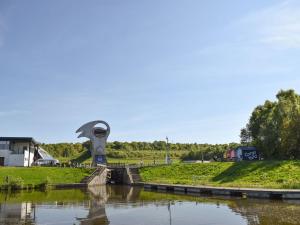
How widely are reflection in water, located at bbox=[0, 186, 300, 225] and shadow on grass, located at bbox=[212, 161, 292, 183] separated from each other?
15.1 meters

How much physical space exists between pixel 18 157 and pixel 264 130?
43.8m

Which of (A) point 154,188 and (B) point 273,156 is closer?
(A) point 154,188

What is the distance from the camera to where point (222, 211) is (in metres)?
30.0

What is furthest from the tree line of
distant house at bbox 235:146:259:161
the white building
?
the white building

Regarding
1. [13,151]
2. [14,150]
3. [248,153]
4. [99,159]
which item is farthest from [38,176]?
[248,153]

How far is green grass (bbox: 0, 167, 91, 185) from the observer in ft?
176

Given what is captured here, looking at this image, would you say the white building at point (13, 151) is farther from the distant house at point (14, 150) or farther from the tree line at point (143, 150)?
the tree line at point (143, 150)

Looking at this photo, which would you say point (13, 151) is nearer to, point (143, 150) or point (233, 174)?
point (233, 174)

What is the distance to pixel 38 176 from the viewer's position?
5600 cm

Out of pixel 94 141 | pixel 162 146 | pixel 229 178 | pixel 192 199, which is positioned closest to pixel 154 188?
pixel 229 178

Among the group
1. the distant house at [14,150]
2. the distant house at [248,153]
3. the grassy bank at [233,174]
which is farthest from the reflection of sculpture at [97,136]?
the distant house at [248,153]

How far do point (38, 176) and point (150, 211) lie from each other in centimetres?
3028

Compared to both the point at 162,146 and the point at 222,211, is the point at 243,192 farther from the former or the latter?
the point at 162,146

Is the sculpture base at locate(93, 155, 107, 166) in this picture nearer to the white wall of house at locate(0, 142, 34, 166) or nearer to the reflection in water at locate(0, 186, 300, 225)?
the white wall of house at locate(0, 142, 34, 166)
